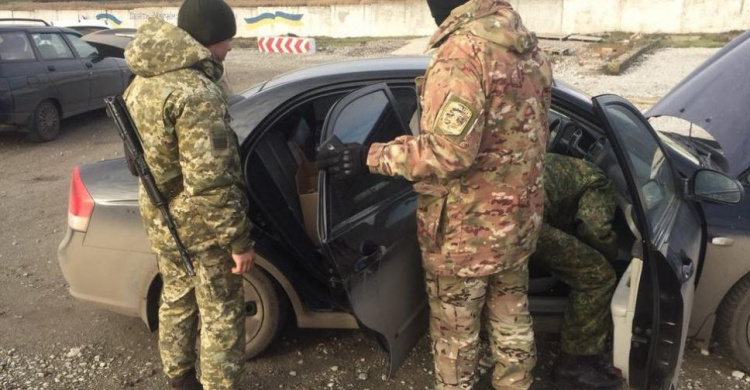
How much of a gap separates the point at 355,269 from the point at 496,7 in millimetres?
1079

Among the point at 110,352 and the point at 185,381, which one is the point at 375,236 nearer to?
the point at 185,381

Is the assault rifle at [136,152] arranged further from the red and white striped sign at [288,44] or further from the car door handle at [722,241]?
the red and white striped sign at [288,44]

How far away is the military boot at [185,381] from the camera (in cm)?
283

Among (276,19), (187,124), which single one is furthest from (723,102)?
(276,19)

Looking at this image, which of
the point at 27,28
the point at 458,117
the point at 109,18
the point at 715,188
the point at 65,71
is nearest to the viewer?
the point at 458,117

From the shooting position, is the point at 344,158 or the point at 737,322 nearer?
the point at 344,158

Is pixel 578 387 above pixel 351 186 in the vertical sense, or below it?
below

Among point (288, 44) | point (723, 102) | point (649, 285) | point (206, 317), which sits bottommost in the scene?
point (206, 317)

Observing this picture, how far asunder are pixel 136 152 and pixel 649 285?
2.07 metres

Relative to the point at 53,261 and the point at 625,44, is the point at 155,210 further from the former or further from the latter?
the point at 625,44

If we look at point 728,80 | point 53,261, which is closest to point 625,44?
point 728,80

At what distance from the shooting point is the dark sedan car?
238cm

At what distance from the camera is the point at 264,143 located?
118 inches

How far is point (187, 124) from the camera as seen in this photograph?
229 centimetres
